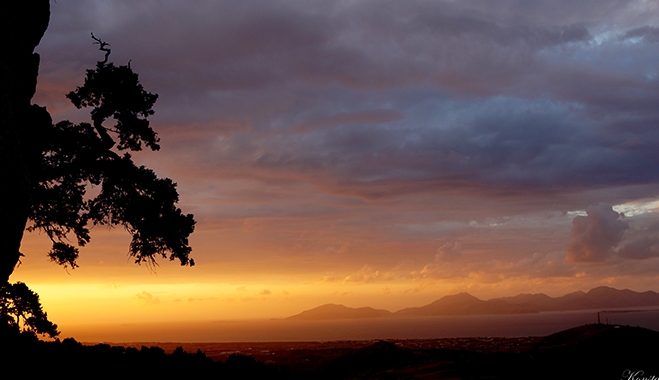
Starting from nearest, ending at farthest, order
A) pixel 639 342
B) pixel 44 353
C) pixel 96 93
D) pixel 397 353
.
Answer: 1. pixel 44 353
2. pixel 96 93
3. pixel 639 342
4. pixel 397 353

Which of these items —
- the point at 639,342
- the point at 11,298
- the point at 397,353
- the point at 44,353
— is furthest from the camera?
the point at 397,353

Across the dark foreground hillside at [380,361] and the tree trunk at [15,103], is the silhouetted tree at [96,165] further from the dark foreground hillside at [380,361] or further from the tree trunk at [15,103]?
the dark foreground hillside at [380,361]

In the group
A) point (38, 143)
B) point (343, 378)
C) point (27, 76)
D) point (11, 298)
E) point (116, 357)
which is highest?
point (27, 76)

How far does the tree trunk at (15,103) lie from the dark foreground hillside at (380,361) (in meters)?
4.63

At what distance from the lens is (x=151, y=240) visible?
2327 cm

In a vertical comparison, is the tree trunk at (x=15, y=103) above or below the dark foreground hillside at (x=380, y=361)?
above

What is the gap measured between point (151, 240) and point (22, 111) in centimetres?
735

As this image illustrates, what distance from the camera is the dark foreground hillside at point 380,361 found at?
1312 centimetres

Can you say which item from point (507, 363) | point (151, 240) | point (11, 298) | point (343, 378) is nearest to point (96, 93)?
point (151, 240)

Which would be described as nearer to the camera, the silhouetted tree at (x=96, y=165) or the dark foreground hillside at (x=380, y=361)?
the dark foreground hillside at (x=380, y=361)

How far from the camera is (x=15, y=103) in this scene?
749 inches

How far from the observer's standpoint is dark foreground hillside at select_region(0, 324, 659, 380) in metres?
13.1

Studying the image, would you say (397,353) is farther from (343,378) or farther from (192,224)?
(192,224)

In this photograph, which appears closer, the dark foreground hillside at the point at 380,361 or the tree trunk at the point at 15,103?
the dark foreground hillside at the point at 380,361
